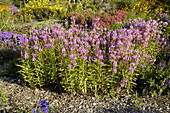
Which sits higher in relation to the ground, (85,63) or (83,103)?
(85,63)

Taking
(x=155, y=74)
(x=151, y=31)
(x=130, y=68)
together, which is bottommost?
(x=155, y=74)

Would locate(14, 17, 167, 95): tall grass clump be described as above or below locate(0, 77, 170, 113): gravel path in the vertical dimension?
above

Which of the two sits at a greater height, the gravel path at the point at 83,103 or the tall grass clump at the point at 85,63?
the tall grass clump at the point at 85,63

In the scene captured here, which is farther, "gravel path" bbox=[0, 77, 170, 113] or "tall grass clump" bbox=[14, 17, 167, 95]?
"tall grass clump" bbox=[14, 17, 167, 95]

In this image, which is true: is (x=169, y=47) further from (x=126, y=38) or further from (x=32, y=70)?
(x=32, y=70)

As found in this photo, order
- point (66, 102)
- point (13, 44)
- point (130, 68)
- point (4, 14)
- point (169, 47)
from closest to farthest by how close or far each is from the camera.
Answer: point (130, 68) → point (66, 102) → point (169, 47) → point (13, 44) → point (4, 14)

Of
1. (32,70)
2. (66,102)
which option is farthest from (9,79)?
(66,102)

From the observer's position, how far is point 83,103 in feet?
10.5

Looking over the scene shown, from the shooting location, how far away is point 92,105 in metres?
3.14

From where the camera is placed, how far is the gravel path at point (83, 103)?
2.98 meters

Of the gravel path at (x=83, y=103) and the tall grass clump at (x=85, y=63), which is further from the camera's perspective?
the tall grass clump at (x=85, y=63)

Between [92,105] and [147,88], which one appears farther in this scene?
[147,88]

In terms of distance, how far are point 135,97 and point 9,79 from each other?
2.67m

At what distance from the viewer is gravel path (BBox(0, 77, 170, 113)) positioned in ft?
9.77
